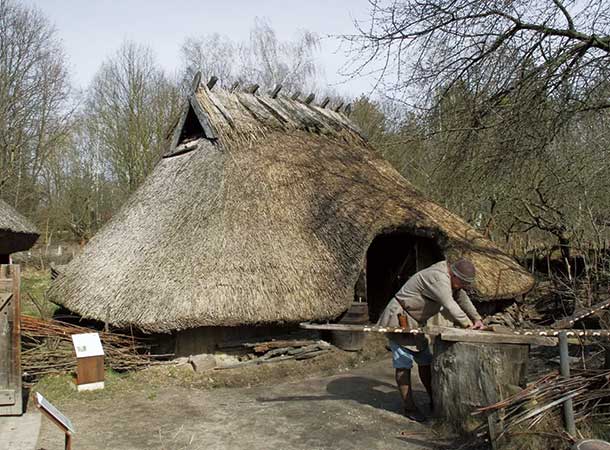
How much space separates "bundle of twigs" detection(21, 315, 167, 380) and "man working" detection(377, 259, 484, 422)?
3787mm

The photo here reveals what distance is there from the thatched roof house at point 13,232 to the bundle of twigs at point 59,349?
2.38 m

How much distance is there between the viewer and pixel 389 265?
11.5m

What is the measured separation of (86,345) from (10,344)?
4.54 feet

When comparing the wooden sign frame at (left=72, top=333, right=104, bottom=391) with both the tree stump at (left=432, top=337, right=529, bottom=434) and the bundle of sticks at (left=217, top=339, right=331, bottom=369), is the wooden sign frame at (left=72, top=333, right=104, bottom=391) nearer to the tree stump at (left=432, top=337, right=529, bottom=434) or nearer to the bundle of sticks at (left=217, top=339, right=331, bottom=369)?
the bundle of sticks at (left=217, top=339, right=331, bottom=369)

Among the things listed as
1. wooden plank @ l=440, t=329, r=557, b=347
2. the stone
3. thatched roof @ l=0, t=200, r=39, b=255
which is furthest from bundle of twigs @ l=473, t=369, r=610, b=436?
thatched roof @ l=0, t=200, r=39, b=255

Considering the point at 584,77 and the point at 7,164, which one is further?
the point at 7,164

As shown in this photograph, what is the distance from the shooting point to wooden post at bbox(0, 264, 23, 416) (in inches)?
219

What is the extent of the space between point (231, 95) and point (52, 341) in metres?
6.08

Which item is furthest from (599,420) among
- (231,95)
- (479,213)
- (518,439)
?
(479,213)

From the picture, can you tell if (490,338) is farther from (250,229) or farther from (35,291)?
(35,291)

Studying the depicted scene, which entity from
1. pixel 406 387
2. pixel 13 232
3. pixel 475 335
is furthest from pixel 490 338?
pixel 13 232

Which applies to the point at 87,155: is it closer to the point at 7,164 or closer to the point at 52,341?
the point at 7,164

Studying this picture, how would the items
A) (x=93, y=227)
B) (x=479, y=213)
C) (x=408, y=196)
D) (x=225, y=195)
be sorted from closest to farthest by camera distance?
(x=225, y=195), (x=408, y=196), (x=479, y=213), (x=93, y=227)

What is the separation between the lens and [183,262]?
7.86m
